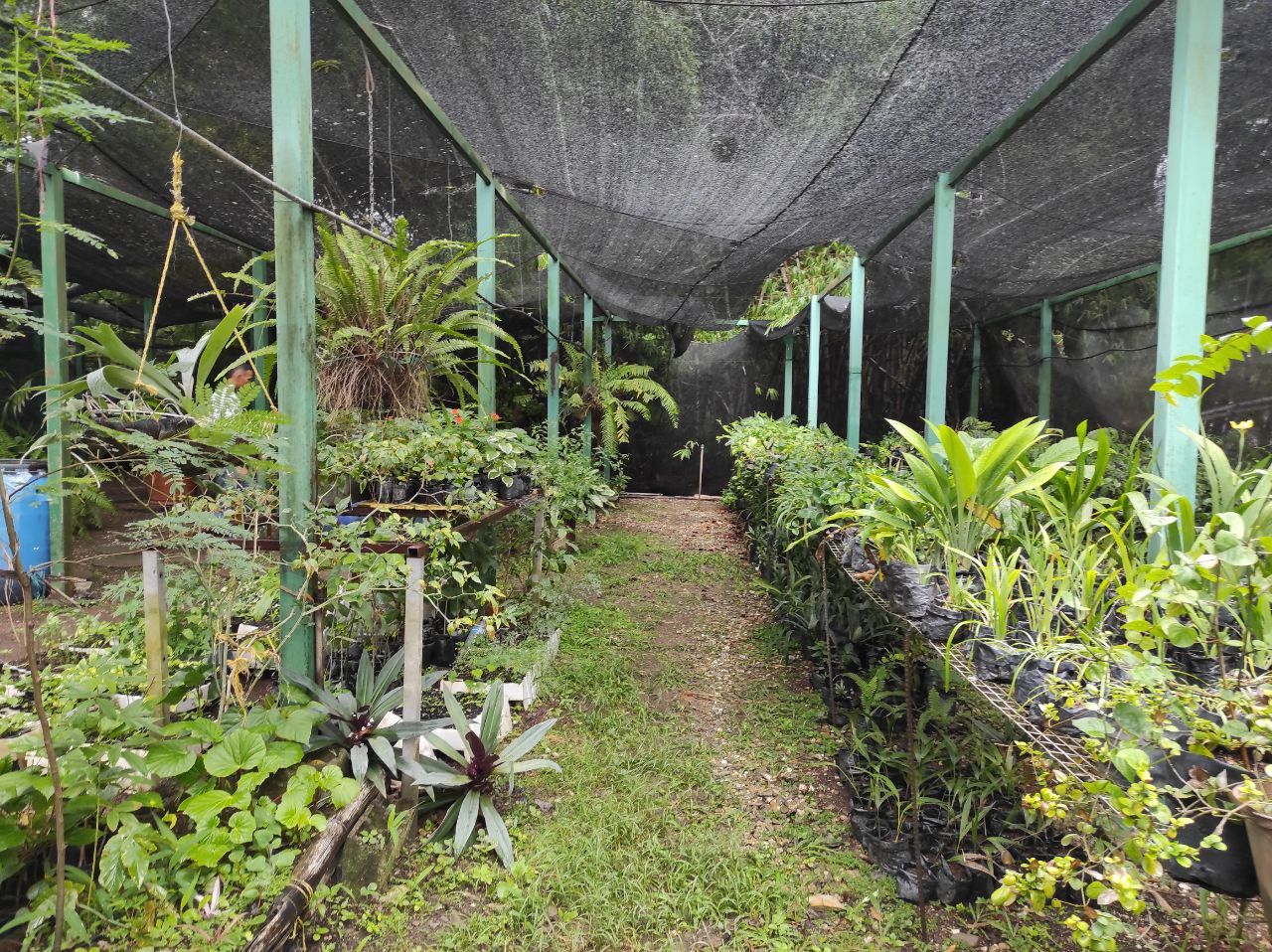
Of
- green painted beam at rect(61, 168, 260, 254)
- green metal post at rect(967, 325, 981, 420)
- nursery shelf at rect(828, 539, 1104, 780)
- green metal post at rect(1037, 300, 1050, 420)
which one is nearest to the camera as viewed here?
nursery shelf at rect(828, 539, 1104, 780)

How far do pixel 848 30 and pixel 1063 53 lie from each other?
2.34 ft

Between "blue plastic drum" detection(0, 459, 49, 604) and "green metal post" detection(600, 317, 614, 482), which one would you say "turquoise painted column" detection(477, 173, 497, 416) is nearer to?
"blue plastic drum" detection(0, 459, 49, 604)

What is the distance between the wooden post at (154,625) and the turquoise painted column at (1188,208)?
2281 millimetres

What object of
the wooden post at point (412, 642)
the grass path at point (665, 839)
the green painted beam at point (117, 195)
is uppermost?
the green painted beam at point (117, 195)

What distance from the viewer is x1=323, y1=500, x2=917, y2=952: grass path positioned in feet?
4.89

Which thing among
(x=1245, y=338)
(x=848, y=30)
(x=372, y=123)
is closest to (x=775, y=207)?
(x=848, y=30)

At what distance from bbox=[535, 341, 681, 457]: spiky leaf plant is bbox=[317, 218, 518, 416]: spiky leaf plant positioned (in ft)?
11.5

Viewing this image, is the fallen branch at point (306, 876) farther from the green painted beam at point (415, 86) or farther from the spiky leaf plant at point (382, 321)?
the green painted beam at point (415, 86)

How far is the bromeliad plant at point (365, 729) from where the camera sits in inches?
67.1

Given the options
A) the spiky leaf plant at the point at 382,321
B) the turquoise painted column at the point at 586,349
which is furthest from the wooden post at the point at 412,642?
the turquoise painted column at the point at 586,349

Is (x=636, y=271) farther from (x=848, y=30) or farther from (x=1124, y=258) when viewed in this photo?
(x=1124, y=258)

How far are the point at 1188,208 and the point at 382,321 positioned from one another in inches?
89.0

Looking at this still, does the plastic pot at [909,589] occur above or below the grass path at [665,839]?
above

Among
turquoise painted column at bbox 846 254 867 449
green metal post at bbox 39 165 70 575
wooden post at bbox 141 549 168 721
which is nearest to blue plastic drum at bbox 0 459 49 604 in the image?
green metal post at bbox 39 165 70 575
